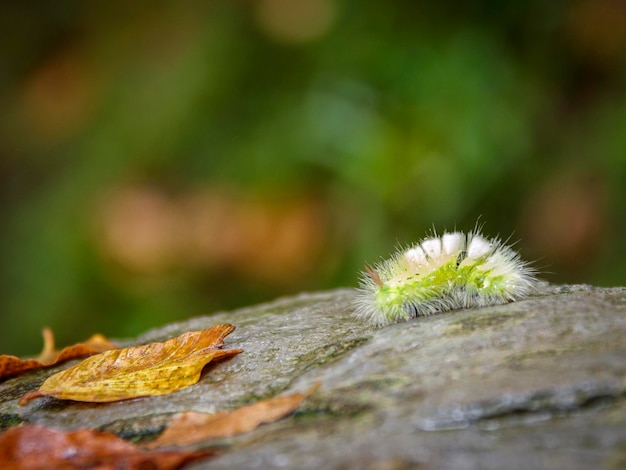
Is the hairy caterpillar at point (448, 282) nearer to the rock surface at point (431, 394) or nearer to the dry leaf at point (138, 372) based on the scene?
the rock surface at point (431, 394)

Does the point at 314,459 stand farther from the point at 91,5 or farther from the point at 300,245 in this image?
the point at 91,5

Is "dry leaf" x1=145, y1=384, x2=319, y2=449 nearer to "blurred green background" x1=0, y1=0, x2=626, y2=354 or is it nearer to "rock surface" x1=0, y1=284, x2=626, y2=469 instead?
"rock surface" x1=0, y1=284, x2=626, y2=469

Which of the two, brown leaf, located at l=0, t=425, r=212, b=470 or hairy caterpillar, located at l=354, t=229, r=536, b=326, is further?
hairy caterpillar, located at l=354, t=229, r=536, b=326

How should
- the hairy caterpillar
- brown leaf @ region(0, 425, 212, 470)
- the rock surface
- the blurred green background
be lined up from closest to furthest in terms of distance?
1. the rock surface
2. brown leaf @ region(0, 425, 212, 470)
3. the hairy caterpillar
4. the blurred green background

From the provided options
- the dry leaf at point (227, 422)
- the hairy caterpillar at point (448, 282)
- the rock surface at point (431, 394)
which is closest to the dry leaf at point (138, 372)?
the rock surface at point (431, 394)

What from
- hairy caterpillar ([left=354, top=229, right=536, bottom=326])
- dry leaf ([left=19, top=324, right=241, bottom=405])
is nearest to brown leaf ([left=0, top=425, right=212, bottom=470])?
dry leaf ([left=19, top=324, right=241, bottom=405])

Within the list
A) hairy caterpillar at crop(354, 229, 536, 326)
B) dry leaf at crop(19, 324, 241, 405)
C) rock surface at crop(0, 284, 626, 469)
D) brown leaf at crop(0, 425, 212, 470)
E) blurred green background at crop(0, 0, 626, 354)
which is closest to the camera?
rock surface at crop(0, 284, 626, 469)

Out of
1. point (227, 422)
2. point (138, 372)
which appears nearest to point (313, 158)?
point (138, 372)
